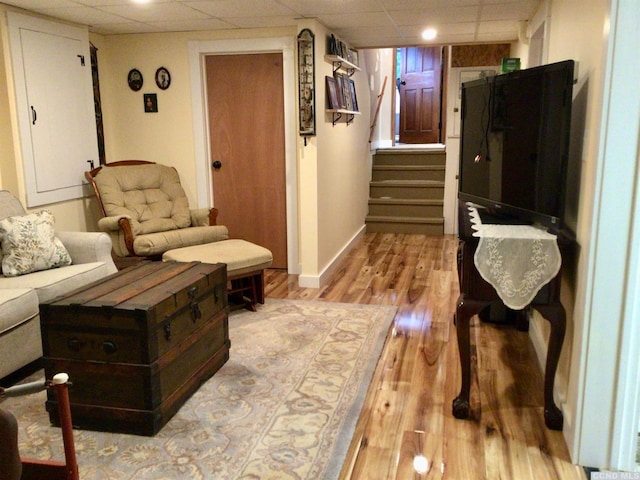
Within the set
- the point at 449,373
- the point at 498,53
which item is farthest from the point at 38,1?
the point at 498,53

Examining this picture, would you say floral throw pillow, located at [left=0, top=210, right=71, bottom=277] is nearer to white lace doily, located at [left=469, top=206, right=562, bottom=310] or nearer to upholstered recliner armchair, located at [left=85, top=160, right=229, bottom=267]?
upholstered recliner armchair, located at [left=85, top=160, right=229, bottom=267]

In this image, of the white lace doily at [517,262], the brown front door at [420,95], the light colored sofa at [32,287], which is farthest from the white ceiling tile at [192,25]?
the brown front door at [420,95]

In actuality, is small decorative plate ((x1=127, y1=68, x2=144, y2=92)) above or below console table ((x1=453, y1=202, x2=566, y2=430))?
above

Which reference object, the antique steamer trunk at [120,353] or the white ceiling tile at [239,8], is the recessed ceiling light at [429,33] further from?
the antique steamer trunk at [120,353]

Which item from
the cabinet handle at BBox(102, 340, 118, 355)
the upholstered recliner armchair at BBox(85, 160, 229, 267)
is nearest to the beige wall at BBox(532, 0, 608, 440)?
the cabinet handle at BBox(102, 340, 118, 355)

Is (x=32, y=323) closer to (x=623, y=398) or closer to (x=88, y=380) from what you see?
(x=88, y=380)

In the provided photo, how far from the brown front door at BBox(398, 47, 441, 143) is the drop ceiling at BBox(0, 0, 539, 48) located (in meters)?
4.28

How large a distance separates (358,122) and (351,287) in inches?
88.8

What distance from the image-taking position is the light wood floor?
211cm

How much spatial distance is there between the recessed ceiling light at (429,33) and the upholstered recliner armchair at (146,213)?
7.47 ft

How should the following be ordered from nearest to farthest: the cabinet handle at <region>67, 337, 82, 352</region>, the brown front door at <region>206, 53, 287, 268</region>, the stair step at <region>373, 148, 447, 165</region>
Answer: the cabinet handle at <region>67, 337, 82, 352</region>, the brown front door at <region>206, 53, 287, 268</region>, the stair step at <region>373, 148, 447, 165</region>

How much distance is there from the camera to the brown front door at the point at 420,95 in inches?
353

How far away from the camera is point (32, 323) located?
2.85 metres

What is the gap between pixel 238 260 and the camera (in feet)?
12.0
